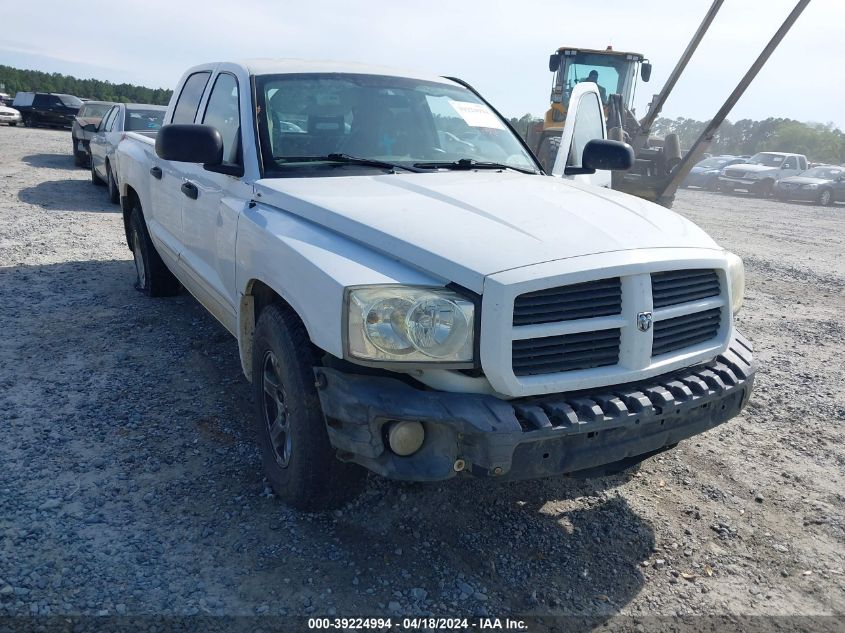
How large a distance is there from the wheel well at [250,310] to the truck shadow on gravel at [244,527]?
55 centimetres

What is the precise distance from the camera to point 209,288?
13.6ft

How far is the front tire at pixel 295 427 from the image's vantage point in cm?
280

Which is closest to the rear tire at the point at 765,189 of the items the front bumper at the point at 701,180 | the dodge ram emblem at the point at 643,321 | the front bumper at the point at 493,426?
the front bumper at the point at 701,180

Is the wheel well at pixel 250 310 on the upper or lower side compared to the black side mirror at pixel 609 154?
lower

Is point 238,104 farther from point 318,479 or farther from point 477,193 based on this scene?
point 318,479

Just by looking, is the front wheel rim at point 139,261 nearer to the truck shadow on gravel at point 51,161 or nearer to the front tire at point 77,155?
the truck shadow on gravel at point 51,161

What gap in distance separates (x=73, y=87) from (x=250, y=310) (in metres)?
48.0

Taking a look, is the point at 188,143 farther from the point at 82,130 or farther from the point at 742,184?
the point at 742,184

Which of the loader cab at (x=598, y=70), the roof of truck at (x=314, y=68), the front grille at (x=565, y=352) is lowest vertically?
the front grille at (x=565, y=352)

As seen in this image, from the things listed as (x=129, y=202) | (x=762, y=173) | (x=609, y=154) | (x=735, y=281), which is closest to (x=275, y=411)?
(x=735, y=281)

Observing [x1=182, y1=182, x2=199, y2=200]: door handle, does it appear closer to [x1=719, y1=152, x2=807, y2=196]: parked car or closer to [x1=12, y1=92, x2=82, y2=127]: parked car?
[x1=719, y1=152, x2=807, y2=196]: parked car

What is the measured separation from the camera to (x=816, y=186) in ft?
81.7

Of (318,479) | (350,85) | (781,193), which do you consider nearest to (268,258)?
(318,479)

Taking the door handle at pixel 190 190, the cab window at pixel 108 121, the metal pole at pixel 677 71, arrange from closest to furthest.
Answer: the door handle at pixel 190 190, the cab window at pixel 108 121, the metal pole at pixel 677 71
